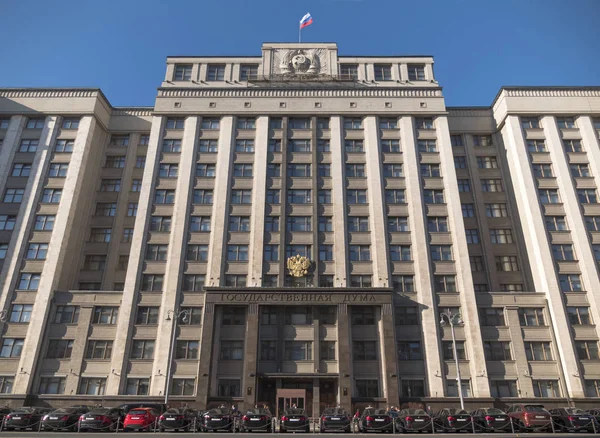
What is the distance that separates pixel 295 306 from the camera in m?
41.7

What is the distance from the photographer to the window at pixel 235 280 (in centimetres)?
4300

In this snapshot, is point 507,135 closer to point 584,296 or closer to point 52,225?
point 584,296

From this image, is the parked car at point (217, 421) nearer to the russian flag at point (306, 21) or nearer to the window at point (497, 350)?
the window at point (497, 350)

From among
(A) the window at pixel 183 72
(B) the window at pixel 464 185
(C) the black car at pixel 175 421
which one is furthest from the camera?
(A) the window at pixel 183 72

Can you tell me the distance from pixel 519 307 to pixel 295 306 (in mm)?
22798

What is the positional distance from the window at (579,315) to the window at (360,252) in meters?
20.6

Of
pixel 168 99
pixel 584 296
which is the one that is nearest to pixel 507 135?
pixel 584 296

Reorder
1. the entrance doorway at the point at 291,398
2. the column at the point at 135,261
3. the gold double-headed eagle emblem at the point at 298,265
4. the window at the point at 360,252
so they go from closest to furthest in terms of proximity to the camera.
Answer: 1. the entrance doorway at the point at 291,398
2. the column at the point at 135,261
3. the gold double-headed eagle emblem at the point at 298,265
4. the window at the point at 360,252

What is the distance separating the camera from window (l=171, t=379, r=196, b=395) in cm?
Answer: 3888

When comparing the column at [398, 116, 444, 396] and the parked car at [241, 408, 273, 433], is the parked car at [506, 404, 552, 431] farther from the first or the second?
the parked car at [241, 408, 273, 433]

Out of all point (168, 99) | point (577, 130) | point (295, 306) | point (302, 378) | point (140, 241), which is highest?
point (168, 99)

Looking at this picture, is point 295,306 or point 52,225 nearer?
point 295,306

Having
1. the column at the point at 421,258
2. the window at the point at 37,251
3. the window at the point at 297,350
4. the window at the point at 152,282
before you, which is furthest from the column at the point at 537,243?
the window at the point at 37,251

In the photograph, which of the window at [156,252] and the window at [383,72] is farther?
the window at [383,72]
